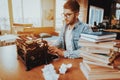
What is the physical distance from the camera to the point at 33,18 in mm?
5957

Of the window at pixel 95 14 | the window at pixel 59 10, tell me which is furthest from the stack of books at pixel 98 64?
the window at pixel 59 10

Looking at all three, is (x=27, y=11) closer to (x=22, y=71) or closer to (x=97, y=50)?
(x=22, y=71)

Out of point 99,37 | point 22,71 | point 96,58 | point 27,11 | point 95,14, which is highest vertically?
point 27,11

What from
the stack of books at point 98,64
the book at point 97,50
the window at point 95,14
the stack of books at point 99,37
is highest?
the window at point 95,14

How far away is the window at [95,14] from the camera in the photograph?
14.3 feet

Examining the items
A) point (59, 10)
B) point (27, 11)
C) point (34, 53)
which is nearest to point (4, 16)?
point (27, 11)

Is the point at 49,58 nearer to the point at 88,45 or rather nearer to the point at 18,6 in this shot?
the point at 88,45

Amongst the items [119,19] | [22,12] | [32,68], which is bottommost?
[32,68]

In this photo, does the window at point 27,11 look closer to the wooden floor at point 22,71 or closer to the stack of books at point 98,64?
the wooden floor at point 22,71

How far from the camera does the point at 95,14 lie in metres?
4.41

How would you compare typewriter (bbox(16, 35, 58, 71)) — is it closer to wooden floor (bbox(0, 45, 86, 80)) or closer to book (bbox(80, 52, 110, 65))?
wooden floor (bbox(0, 45, 86, 80))

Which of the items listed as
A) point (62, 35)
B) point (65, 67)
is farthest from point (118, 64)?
point (62, 35)

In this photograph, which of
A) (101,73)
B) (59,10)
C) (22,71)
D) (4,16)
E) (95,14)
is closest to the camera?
(101,73)

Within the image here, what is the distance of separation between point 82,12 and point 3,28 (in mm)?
3074
